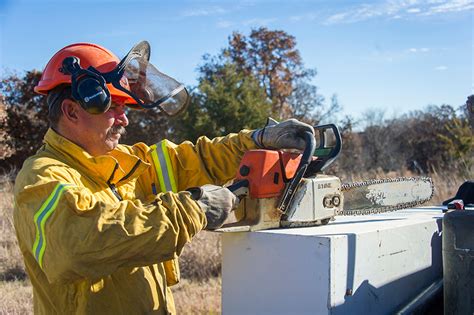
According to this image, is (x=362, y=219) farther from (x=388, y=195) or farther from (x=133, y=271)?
(x=133, y=271)

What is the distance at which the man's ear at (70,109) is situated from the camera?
2.04 metres

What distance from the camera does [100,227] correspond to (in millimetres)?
1523

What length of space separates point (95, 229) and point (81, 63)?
819 millimetres

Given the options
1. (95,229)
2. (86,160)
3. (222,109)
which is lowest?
(95,229)

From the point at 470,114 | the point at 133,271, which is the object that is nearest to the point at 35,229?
the point at 133,271

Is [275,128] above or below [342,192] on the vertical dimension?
above

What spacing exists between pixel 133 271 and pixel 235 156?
0.85 metres

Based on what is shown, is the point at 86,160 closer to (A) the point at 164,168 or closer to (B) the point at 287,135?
(A) the point at 164,168

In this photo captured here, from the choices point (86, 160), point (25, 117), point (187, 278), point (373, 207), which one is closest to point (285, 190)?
point (373, 207)

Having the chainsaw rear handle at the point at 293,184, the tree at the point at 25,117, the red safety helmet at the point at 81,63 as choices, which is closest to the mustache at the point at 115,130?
the red safety helmet at the point at 81,63

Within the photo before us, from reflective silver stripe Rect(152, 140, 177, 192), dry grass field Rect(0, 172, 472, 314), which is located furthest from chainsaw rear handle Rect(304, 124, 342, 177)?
dry grass field Rect(0, 172, 472, 314)

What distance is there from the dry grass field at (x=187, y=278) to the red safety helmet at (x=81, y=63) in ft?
9.10

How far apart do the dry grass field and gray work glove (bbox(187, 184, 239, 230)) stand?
2666 mm

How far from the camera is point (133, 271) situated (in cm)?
192
